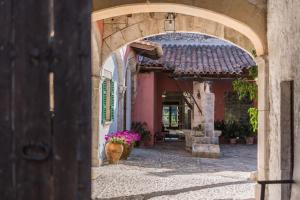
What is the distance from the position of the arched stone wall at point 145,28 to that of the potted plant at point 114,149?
6.95ft

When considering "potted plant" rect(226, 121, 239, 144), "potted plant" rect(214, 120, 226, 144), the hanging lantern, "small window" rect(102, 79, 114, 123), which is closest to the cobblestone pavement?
"small window" rect(102, 79, 114, 123)

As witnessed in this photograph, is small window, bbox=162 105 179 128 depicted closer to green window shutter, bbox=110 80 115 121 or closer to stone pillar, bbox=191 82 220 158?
stone pillar, bbox=191 82 220 158

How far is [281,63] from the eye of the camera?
14.0 feet

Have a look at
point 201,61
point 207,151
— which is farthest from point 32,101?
point 201,61

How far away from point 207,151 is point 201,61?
5.08 m

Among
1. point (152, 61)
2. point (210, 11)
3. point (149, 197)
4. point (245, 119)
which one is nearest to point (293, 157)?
point (210, 11)

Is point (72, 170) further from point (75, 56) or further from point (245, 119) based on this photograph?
point (245, 119)

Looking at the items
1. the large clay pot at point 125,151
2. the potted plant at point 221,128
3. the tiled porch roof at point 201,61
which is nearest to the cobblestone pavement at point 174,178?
the large clay pot at point 125,151

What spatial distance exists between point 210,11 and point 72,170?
185 inches

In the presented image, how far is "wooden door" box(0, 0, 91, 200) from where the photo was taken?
1.38 meters

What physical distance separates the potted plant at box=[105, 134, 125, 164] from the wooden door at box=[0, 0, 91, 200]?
29.8 feet

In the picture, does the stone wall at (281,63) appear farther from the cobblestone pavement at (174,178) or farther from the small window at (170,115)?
the small window at (170,115)

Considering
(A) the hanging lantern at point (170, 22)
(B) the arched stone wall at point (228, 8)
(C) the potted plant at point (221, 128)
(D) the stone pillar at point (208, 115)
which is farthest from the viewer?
(C) the potted plant at point (221, 128)

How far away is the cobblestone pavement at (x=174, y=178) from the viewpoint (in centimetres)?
698
